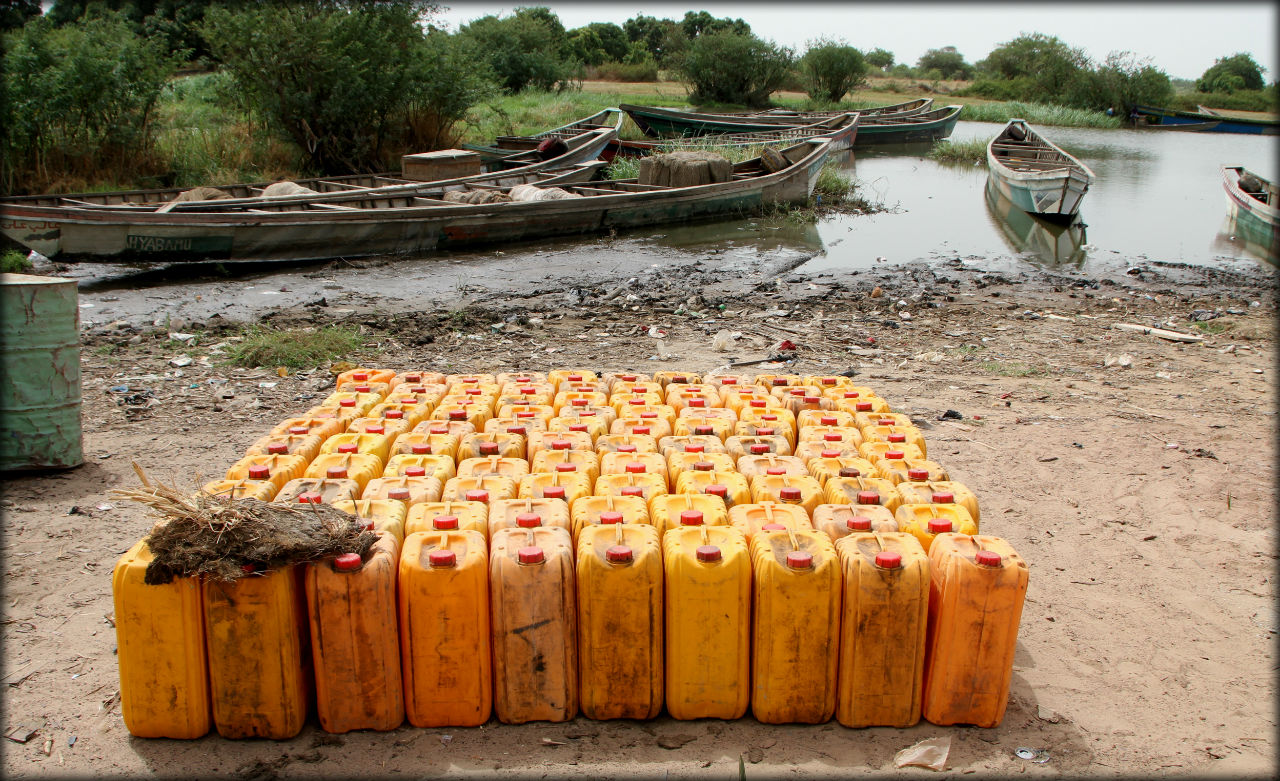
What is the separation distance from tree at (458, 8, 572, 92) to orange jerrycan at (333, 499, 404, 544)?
109 ft

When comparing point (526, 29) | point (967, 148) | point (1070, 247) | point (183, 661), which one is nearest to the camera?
point (183, 661)

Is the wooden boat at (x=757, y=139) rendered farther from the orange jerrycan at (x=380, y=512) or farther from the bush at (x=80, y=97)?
the orange jerrycan at (x=380, y=512)

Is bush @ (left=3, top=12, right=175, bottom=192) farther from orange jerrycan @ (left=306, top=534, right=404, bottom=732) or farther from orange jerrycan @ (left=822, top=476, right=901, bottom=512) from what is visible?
orange jerrycan @ (left=822, top=476, right=901, bottom=512)

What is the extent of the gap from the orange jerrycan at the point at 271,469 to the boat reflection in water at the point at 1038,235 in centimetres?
1419

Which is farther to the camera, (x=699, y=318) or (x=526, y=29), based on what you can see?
(x=526, y=29)

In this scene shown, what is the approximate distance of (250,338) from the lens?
8.12 m

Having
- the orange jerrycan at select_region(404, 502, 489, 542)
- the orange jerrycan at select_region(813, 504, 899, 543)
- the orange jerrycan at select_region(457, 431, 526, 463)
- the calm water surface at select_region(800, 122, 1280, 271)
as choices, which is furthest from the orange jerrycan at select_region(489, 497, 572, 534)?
the calm water surface at select_region(800, 122, 1280, 271)

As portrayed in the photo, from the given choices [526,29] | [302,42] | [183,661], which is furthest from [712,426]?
[526,29]

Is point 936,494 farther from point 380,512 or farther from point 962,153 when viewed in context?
point 962,153

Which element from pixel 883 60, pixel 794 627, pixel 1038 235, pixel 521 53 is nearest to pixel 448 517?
pixel 794 627

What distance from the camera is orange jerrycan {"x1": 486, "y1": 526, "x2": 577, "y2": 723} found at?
297cm

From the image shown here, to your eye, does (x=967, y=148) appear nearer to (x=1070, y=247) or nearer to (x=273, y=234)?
(x=1070, y=247)

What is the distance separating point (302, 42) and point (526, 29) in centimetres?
2272

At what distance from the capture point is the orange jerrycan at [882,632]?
9.80ft
